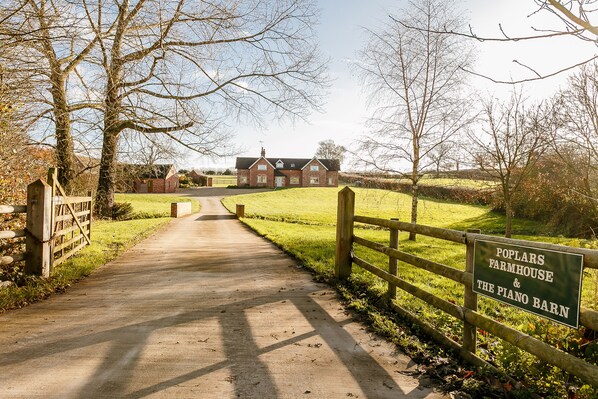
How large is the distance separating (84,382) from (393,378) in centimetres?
276

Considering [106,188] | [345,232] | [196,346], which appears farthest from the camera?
[106,188]

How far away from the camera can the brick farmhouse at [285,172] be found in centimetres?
8100

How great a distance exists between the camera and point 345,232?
7242 millimetres

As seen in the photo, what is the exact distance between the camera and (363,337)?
4594 millimetres

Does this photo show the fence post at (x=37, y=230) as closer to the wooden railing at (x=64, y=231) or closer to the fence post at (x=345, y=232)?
the wooden railing at (x=64, y=231)

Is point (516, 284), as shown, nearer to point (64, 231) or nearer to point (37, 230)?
point (37, 230)

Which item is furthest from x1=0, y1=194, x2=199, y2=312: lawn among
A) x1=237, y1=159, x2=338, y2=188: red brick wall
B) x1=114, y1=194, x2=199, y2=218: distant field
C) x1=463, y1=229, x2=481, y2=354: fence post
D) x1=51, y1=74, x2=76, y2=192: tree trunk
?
x1=237, y1=159, x2=338, y2=188: red brick wall

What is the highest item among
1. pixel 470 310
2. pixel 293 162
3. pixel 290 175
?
pixel 293 162

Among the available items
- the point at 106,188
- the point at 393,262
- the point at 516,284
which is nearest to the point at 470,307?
the point at 516,284

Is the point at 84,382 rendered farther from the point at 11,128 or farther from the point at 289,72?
the point at 289,72

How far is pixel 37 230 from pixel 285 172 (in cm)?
7685

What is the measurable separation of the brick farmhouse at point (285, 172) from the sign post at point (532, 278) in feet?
250

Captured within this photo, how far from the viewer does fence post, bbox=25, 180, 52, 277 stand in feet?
22.4

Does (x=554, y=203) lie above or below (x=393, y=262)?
above
